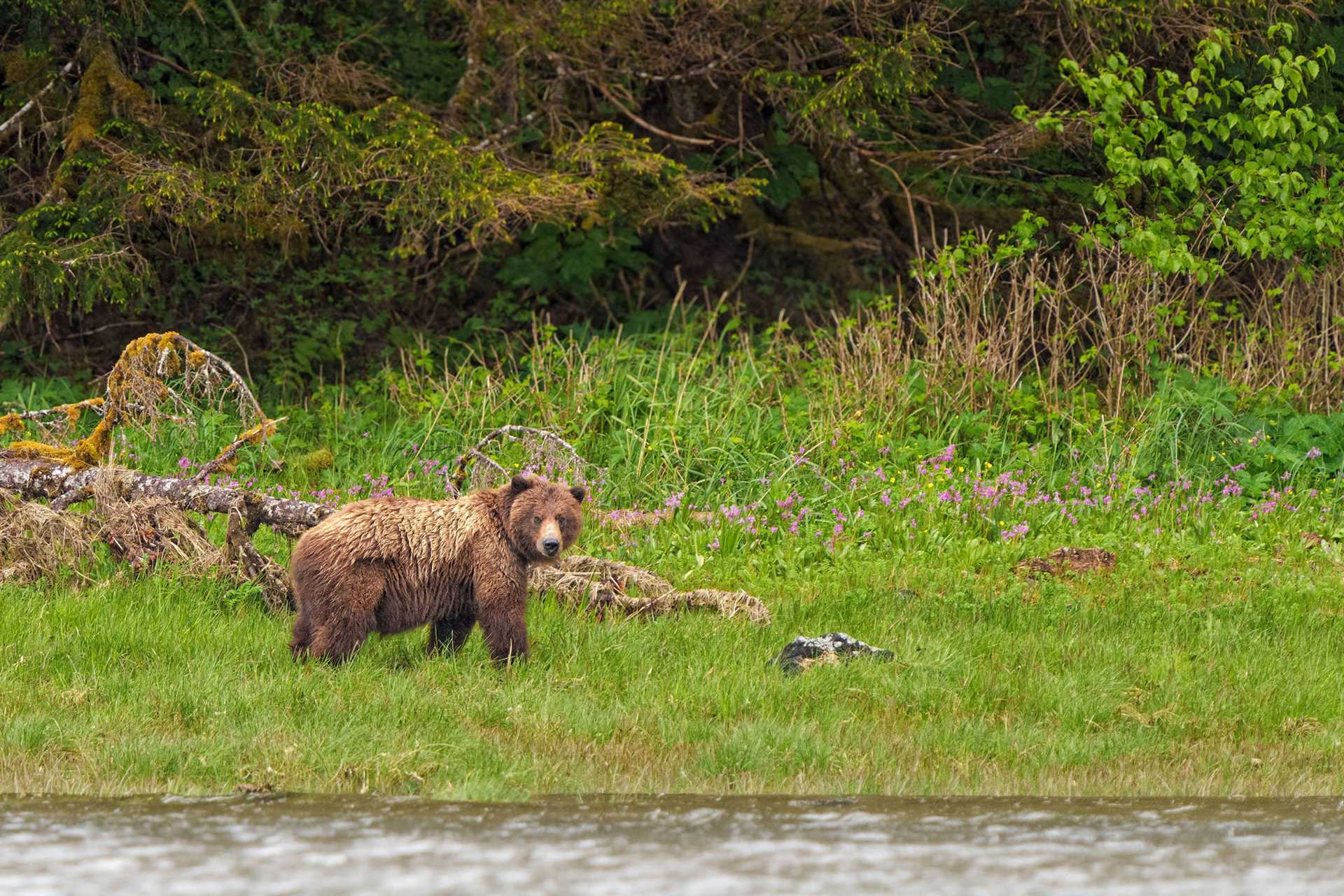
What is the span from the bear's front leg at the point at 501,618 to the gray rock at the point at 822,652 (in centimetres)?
128

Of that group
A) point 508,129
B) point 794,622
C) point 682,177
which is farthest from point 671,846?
point 508,129

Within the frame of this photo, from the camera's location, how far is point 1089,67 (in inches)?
594

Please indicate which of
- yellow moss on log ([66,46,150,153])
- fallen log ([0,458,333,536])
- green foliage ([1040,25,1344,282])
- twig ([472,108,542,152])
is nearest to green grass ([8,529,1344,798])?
fallen log ([0,458,333,536])

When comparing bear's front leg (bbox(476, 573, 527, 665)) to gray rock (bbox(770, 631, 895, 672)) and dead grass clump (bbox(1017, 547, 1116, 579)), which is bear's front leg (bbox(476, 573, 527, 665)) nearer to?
gray rock (bbox(770, 631, 895, 672))

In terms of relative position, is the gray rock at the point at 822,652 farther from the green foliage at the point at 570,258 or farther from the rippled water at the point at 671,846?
the green foliage at the point at 570,258

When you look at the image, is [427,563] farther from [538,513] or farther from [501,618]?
[538,513]

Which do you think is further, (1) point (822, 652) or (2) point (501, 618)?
(1) point (822, 652)

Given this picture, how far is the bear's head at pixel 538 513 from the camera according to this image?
7801 millimetres

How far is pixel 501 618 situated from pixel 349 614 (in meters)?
0.74

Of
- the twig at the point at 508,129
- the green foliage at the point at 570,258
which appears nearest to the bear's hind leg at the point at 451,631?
the twig at the point at 508,129

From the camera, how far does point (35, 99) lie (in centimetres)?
1409

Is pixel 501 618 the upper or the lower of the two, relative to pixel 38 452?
lower

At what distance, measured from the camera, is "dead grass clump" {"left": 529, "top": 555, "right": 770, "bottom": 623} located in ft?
29.5

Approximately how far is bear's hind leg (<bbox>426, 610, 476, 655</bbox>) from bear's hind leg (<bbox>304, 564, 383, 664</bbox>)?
24.8 inches
